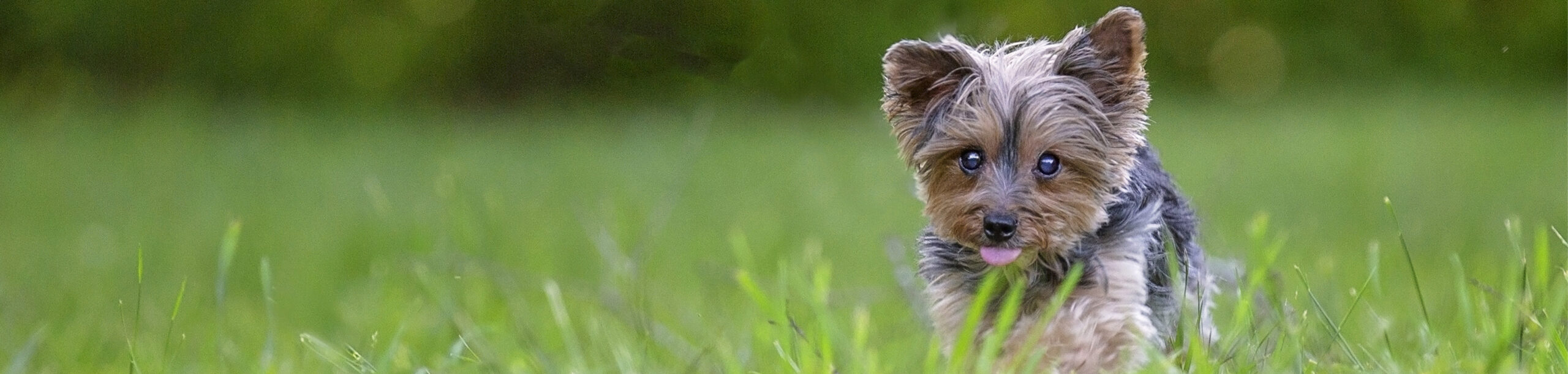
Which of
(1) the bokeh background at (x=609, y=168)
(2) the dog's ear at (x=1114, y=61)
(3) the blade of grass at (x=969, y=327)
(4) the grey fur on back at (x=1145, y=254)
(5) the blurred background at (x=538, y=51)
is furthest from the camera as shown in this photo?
(5) the blurred background at (x=538, y=51)

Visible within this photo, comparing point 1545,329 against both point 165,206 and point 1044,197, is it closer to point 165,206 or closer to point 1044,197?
point 1044,197

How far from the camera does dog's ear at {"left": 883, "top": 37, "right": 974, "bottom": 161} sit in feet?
10.8

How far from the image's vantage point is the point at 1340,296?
516 cm

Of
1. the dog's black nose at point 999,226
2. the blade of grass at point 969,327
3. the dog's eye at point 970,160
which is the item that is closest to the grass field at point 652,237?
the blade of grass at point 969,327

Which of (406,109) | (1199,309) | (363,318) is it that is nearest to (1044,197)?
(1199,309)

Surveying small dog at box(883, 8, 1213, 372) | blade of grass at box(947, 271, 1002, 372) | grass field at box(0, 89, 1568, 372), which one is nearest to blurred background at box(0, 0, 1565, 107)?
grass field at box(0, 89, 1568, 372)

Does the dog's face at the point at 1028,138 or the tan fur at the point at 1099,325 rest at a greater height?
the dog's face at the point at 1028,138

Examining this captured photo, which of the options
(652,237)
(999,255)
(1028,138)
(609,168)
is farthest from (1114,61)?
(609,168)

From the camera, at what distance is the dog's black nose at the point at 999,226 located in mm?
3039

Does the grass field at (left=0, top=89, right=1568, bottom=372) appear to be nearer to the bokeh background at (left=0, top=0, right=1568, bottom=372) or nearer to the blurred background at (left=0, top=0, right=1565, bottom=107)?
the bokeh background at (left=0, top=0, right=1568, bottom=372)

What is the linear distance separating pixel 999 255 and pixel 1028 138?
0.97 feet

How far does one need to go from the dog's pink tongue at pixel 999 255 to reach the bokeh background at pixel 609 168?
1.27 feet

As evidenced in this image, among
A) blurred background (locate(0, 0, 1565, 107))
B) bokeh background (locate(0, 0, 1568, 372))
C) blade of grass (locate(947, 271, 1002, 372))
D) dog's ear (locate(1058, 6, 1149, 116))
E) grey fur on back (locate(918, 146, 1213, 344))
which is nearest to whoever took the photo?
blade of grass (locate(947, 271, 1002, 372))

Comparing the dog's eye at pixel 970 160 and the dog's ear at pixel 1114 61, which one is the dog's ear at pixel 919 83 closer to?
the dog's eye at pixel 970 160
